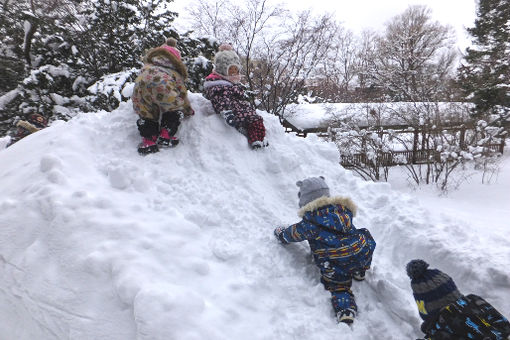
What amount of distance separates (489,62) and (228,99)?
14470 mm

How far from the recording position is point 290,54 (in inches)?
448

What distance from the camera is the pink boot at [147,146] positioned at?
2984mm

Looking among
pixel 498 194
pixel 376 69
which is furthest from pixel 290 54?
pixel 498 194

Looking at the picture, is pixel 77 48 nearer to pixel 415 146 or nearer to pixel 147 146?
pixel 147 146

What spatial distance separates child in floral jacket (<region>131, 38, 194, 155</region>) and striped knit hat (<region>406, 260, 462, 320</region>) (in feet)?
8.49

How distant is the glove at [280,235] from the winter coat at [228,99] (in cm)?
145

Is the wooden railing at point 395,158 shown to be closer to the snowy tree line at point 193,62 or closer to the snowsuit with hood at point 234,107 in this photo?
the snowy tree line at point 193,62

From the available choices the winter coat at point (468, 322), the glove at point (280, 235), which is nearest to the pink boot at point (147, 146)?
the glove at point (280, 235)

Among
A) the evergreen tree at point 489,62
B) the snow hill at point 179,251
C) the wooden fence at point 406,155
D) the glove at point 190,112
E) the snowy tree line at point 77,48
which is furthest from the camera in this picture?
the evergreen tree at point 489,62

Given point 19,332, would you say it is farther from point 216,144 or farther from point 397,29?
point 397,29

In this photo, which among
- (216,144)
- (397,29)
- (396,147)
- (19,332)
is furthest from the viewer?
(397,29)

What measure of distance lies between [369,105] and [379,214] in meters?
8.47

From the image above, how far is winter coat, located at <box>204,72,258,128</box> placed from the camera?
3312mm

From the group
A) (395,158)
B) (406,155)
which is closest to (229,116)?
(406,155)
